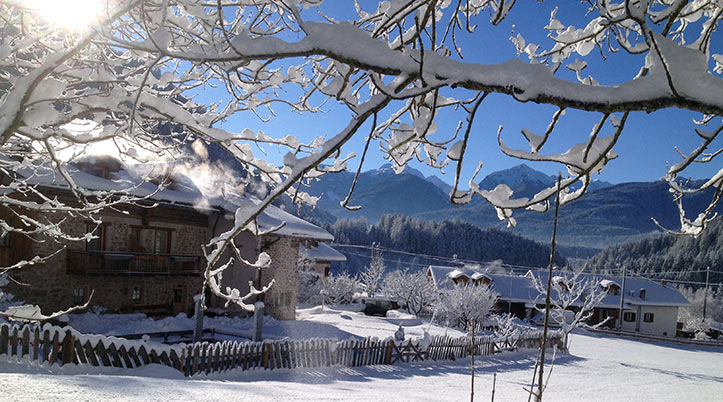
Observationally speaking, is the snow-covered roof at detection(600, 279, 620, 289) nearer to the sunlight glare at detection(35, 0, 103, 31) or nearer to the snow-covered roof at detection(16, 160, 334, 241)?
the snow-covered roof at detection(16, 160, 334, 241)

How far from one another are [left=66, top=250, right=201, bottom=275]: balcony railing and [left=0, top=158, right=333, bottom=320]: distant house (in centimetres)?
3

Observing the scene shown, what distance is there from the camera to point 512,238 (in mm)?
142625

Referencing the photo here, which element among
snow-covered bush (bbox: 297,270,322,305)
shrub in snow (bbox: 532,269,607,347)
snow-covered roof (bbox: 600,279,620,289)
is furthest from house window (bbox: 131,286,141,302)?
snow-covered roof (bbox: 600,279,620,289)

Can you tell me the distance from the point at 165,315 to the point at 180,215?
4.06 metres

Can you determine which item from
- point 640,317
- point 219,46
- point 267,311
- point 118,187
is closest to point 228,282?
point 267,311

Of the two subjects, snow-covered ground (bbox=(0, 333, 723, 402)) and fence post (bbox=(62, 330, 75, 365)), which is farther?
fence post (bbox=(62, 330, 75, 365))

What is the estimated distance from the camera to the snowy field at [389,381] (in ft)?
24.8

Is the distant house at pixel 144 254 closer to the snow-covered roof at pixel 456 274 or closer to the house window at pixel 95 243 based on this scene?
the house window at pixel 95 243

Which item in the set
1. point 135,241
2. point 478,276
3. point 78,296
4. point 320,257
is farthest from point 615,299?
point 78,296

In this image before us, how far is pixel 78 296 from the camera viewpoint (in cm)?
1667

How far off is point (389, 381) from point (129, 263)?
36.0 feet

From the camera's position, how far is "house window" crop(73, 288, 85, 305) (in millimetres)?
16484

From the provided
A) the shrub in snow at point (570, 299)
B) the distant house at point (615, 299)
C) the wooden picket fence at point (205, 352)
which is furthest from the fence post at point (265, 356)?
the distant house at point (615, 299)

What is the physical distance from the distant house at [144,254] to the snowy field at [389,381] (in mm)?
3288
